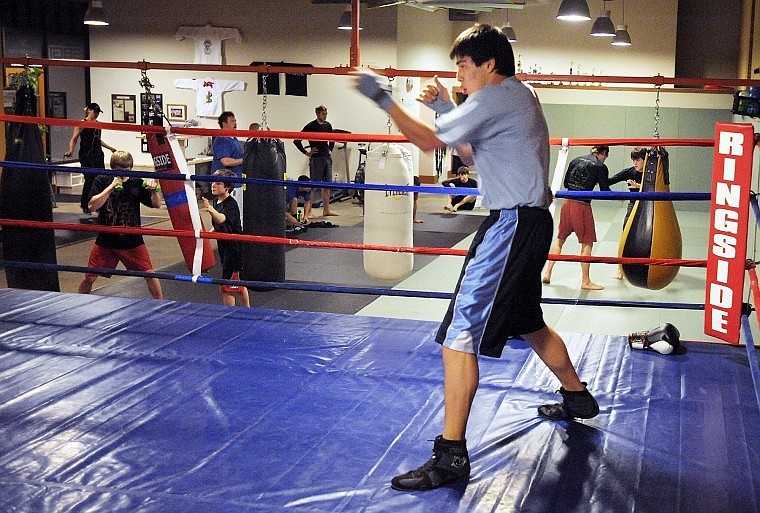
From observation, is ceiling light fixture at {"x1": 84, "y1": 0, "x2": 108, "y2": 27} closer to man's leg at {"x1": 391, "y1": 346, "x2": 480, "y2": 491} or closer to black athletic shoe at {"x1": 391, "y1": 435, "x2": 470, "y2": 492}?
man's leg at {"x1": 391, "y1": 346, "x2": 480, "y2": 491}

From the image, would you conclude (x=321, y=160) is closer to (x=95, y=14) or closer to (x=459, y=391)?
(x=95, y=14)

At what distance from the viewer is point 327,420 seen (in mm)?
2584

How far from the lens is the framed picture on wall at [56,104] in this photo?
42.1ft

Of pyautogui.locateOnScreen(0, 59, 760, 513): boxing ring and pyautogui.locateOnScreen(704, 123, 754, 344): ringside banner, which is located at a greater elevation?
pyautogui.locateOnScreen(704, 123, 754, 344): ringside banner

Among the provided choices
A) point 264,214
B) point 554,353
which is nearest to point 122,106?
point 264,214

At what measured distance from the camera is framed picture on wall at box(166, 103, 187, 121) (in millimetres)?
13461

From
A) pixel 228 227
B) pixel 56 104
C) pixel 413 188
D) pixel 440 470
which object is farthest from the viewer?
pixel 56 104

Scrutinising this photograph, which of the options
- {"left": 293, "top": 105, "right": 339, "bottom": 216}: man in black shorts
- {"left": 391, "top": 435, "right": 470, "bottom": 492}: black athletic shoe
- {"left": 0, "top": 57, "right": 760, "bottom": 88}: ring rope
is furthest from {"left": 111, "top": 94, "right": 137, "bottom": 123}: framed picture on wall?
{"left": 391, "top": 435, "right": 470, "bottom": 492}: black athletic shoe

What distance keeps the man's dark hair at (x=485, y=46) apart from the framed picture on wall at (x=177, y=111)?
1170 centimetres

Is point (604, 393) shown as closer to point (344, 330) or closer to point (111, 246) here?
point (344, 330)

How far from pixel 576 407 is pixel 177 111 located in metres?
11.8

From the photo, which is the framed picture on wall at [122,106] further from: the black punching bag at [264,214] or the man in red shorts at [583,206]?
the black punching bag at [264,214]

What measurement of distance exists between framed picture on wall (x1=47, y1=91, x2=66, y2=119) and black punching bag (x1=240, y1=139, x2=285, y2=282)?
858cm

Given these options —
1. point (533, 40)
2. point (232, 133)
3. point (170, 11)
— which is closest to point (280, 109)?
point (170, 11)
